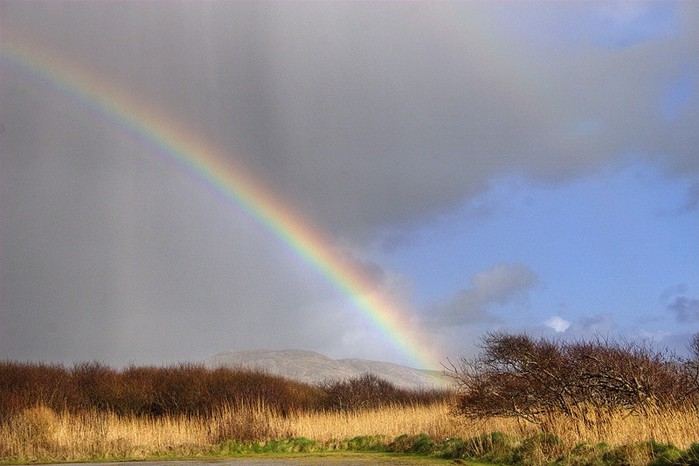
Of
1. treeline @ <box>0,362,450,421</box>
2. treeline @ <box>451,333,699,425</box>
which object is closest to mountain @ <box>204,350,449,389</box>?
treeline @ <box>0,362,450,421</box>

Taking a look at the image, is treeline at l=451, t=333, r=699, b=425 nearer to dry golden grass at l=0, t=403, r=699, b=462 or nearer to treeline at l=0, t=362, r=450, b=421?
dry golden grass at l=0, t=403, r=699, b=462

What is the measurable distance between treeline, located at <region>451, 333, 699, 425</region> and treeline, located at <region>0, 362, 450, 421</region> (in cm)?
1693

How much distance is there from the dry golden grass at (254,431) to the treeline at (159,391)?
20.0ft

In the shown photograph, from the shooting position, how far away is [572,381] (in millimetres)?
17703

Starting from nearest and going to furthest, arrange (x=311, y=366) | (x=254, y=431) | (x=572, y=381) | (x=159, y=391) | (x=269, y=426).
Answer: (x=572, y=381)
(x=254, y=431)
(x=269, y=426)
(x=159, y=391)
(x=311, y=366)

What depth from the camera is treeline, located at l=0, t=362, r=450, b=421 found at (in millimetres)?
35406

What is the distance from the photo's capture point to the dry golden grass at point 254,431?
14812 mm

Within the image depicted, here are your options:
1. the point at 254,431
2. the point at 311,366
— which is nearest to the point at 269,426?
the point at 254,431

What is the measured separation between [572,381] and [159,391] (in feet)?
89.5

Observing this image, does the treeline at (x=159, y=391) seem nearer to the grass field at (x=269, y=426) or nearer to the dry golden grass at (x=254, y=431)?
the grass field at (x=269, y=426)

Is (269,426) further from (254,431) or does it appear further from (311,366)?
(311,366)

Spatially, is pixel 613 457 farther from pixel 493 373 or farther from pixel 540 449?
pixel 493 373

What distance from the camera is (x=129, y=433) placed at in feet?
80.2

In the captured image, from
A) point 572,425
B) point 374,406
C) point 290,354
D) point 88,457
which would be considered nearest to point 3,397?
point 88,457
